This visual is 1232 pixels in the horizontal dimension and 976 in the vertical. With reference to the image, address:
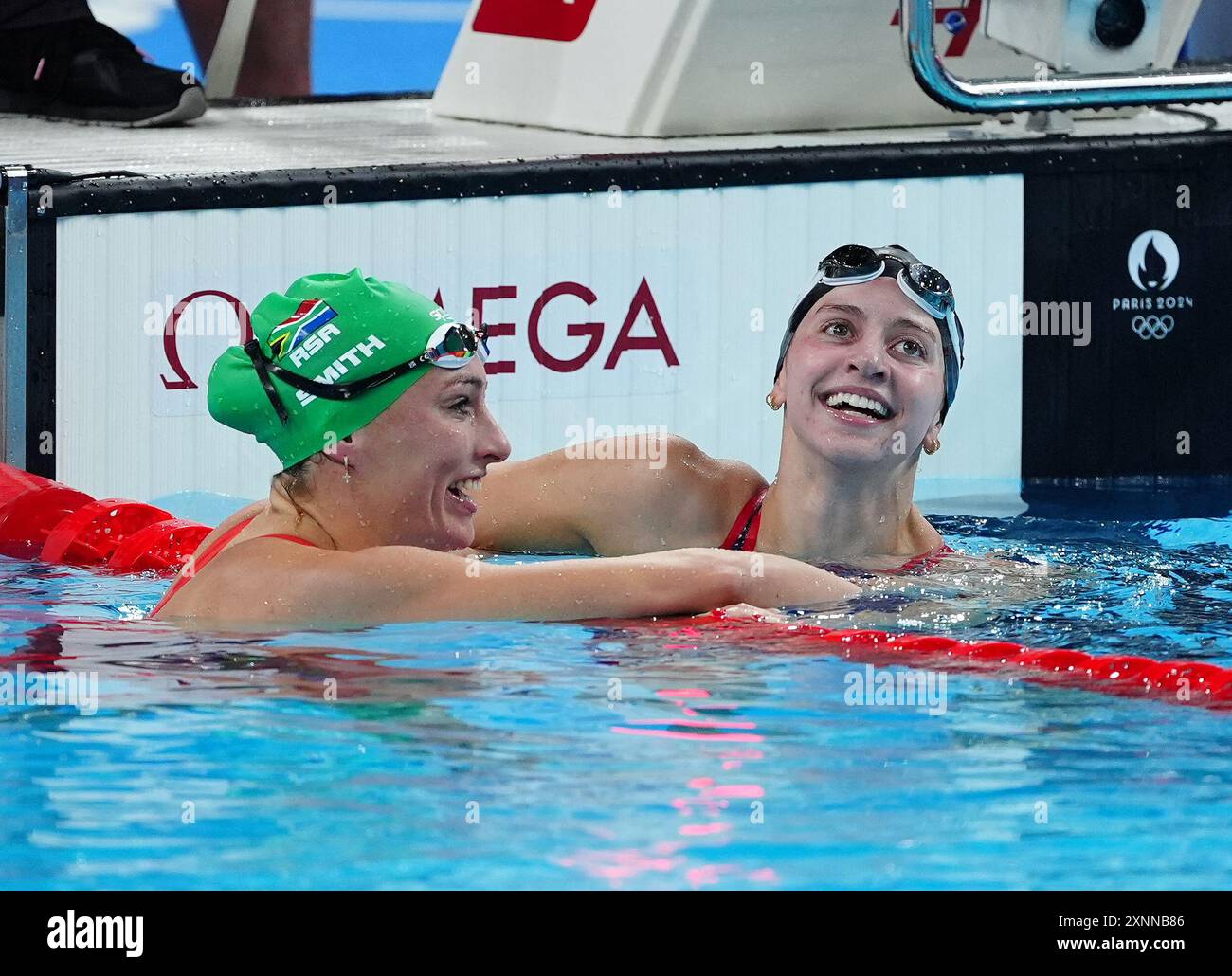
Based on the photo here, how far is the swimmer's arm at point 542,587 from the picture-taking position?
318 cm

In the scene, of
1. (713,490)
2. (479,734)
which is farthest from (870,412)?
(479,734)

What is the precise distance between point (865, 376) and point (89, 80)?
4.31m

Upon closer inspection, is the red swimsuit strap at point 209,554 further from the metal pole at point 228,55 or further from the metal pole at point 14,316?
the metal pole at point 228,55

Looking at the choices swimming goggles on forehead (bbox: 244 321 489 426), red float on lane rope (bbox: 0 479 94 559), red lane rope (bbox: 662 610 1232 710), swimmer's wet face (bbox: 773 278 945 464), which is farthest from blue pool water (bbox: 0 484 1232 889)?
red float on lane rope (bbox: 0 479 94 559)

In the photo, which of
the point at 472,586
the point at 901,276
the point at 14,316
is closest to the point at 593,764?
the point at 472,586

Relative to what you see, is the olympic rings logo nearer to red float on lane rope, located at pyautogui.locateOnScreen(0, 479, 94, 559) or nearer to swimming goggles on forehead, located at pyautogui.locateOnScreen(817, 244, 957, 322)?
swimming goggles on forehead, located at pyautogui.locateOnScreen(817, 244, 957, 322)

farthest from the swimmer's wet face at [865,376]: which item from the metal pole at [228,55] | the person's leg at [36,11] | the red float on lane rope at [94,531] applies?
the metal pole at [228,55]

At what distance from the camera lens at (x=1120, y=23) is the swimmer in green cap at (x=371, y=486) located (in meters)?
3.17

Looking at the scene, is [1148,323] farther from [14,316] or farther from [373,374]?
[14,316]

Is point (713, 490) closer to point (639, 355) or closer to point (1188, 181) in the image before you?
point (639, 355)

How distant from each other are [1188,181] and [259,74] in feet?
15.3

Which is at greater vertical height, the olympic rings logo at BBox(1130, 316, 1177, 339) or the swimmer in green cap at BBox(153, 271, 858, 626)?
the olympic rings logo at BBox(1130, 316, 1177, 339)

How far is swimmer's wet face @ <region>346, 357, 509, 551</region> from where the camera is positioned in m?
3.23

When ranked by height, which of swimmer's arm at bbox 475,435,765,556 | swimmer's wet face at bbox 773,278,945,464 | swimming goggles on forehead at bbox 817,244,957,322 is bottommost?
swimmer's arm at bbox 475,435,765,556
